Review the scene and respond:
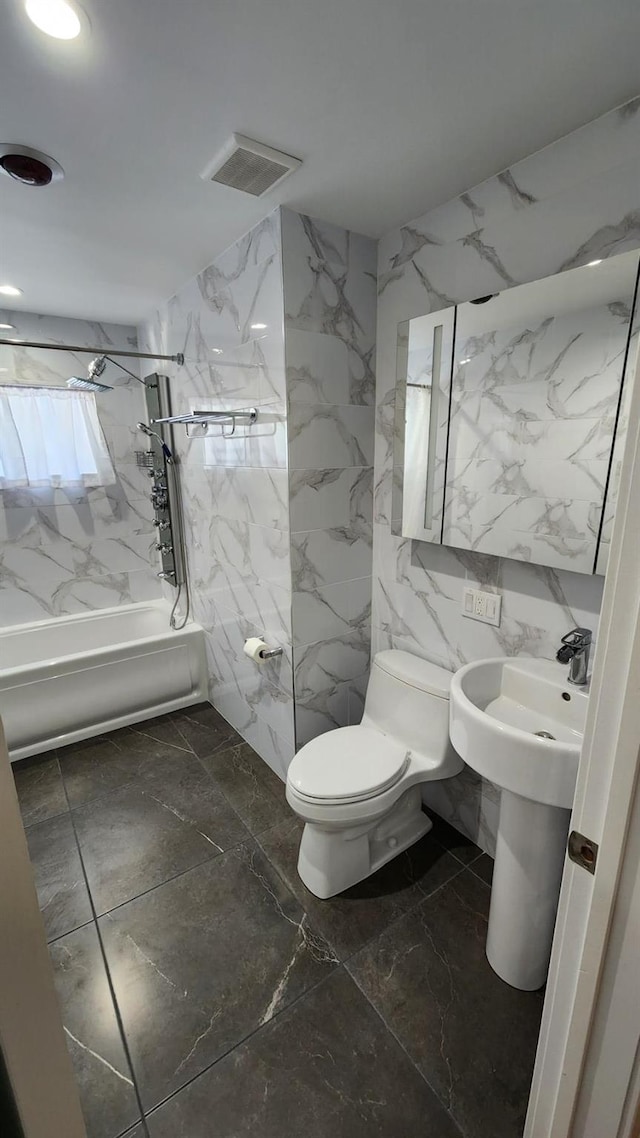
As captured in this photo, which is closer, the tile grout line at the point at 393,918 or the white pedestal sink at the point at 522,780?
the white pedestal sink at the point at 522,780

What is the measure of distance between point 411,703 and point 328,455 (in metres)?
1.07

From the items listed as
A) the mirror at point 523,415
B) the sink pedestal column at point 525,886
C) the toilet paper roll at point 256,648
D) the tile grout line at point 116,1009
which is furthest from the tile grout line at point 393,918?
the mirror at point 523,415

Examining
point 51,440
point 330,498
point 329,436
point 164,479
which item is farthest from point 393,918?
point 51,440

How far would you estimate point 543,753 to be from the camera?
3.72 feet

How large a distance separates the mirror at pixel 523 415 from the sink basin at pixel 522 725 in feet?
1.21

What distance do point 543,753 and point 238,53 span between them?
179cm

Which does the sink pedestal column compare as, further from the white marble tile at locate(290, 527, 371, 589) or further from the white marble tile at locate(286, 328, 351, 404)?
the white marble tile at locate(286, 328, 351, 404)

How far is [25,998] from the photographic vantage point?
51 cm

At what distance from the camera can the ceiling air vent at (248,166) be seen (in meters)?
1.34

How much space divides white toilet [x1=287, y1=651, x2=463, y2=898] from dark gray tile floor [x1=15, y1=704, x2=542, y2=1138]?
0.10m

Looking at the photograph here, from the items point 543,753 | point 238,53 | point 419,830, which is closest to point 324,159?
point 238,53

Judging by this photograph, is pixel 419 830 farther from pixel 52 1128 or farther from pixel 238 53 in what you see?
pixel 238 53

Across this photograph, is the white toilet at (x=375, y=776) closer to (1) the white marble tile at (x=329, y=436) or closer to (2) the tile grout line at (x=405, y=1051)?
(2) the tile grout line at (x=405, y=1051)

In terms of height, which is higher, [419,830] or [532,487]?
[532,487]
